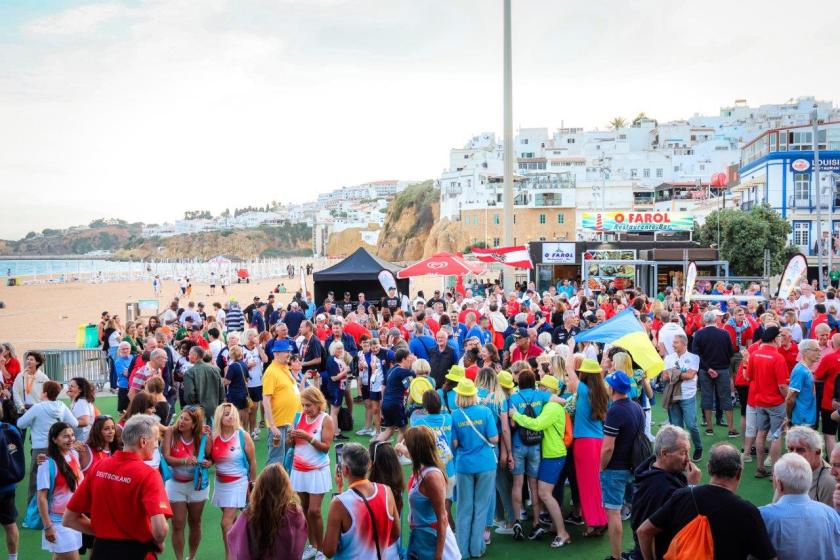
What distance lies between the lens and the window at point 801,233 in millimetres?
43875

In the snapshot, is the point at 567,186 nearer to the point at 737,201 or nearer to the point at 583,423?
the point at 737,201

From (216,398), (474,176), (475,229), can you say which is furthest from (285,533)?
(474,176)

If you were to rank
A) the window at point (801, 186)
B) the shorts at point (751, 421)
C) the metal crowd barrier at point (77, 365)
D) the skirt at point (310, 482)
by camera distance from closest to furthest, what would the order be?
the skirt at point (310, 482), the shorts at point (751, 421), the metal crowd barrier at point (77, 365), the window at point (801, 186)

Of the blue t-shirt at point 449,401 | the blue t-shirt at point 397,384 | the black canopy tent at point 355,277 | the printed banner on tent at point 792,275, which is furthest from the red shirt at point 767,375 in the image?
the black canopy tent at point 355,277

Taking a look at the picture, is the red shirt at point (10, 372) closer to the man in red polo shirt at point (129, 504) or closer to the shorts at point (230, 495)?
the shorts at point (230, 495)

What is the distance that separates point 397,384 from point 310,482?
8.51 ft

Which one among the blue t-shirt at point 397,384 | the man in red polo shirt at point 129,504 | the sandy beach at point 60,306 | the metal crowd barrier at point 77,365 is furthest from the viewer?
the sandy beach at point 60,306

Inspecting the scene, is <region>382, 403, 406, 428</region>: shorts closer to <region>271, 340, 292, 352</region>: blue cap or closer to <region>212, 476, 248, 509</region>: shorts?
<region>271, 340, 292, 352</region>: blue cap

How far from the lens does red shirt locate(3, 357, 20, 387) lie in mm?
8836

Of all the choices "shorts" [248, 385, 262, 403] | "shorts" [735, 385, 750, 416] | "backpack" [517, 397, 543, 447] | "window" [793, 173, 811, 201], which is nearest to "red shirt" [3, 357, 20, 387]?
"shorts" [248, 385, 262, 403]

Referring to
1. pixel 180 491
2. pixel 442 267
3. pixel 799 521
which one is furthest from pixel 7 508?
pixel 442 267

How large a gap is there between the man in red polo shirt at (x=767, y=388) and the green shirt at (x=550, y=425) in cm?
294

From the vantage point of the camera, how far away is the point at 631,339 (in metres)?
7.04

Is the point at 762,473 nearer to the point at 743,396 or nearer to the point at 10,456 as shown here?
the point at 743,396
